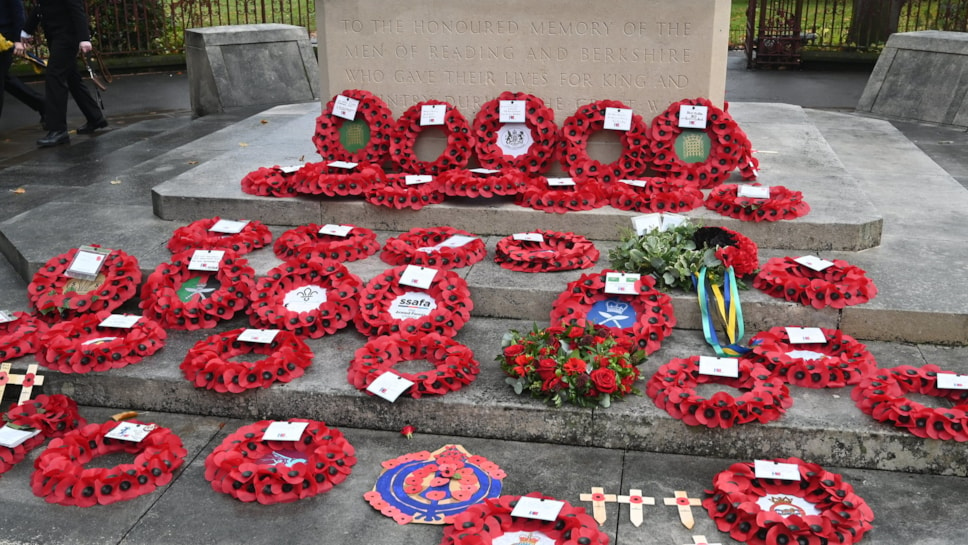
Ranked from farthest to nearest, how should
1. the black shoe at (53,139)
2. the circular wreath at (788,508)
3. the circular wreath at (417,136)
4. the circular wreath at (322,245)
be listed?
the black shoe at (53,139) < the circular wreath at (417,136) < the circular wreath at (322,245) < the circular wreath at (788,508)

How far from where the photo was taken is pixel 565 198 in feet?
17.9

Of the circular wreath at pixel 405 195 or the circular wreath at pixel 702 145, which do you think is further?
the circular wreath at pixel 702 145

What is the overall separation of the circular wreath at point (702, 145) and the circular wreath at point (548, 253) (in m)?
0.97

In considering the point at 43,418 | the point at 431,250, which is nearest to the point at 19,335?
the point at 43,418

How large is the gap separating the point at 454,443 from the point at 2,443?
1.81m

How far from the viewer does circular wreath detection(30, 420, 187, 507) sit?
358 cm

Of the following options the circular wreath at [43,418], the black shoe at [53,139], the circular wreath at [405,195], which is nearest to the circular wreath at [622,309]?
the circular wreath at [405,195]

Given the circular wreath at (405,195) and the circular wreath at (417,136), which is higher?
the circular wreath at (417,136)

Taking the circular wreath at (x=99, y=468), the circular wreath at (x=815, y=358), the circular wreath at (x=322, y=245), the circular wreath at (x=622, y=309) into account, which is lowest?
the circular wreath at (x=99, y=468)

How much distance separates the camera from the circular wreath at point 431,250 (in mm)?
4934

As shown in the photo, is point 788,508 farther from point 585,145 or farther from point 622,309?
point 585,145

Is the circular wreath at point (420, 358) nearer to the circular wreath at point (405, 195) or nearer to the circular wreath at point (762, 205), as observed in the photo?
the circular wreath at point (405, 195)

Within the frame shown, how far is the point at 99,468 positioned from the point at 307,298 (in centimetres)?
137

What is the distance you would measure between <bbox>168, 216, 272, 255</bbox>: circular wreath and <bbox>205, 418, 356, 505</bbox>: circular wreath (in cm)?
152
